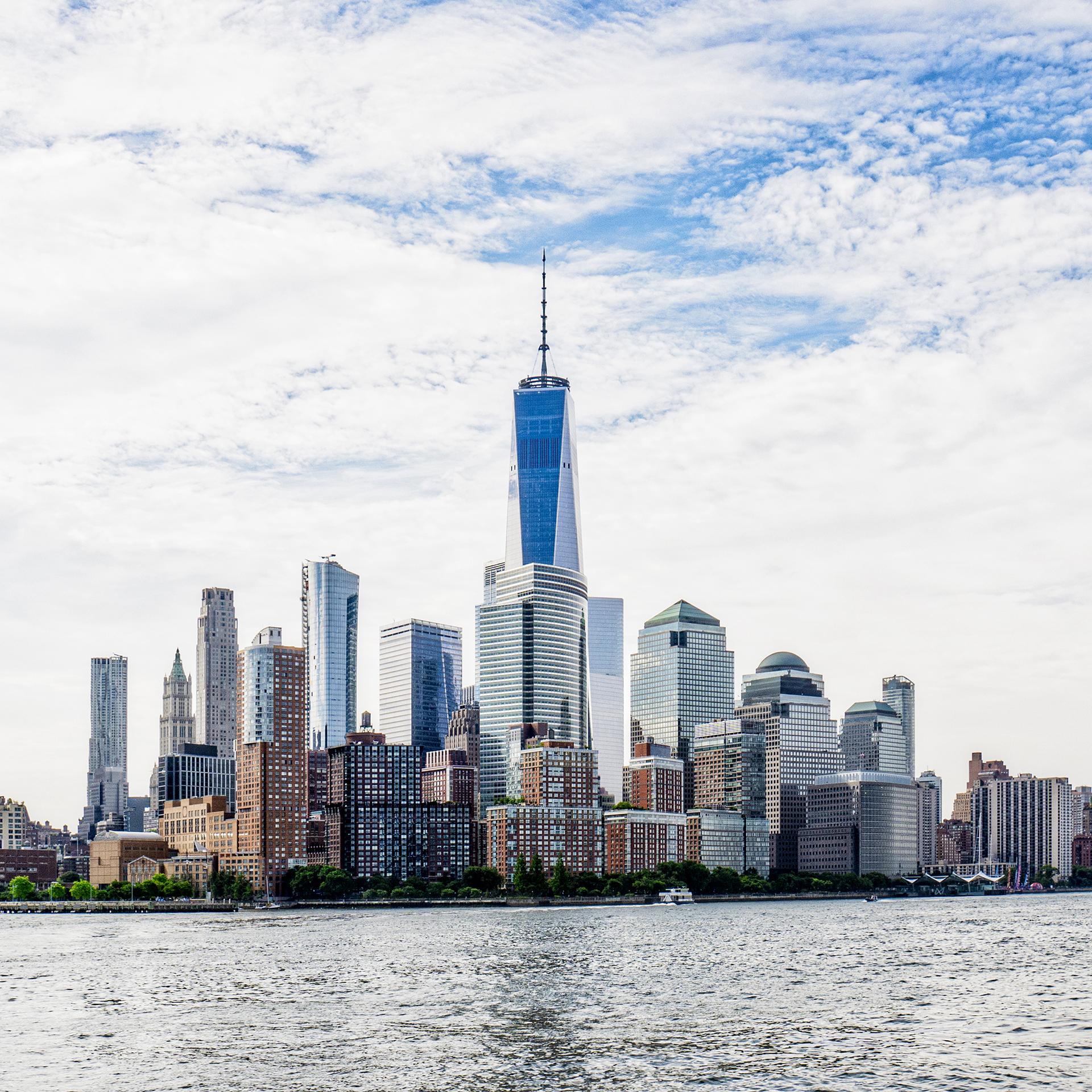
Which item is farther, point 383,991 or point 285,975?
point 285,975

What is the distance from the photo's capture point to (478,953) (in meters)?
165

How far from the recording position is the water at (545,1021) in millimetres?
82875

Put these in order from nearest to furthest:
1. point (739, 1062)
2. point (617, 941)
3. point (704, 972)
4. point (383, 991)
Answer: point (739, 1062), point (383, 991), point (704, 972), point (617, 941)

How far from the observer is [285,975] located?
140 metres

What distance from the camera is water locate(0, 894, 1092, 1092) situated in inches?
3263

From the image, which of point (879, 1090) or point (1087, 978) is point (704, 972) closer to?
point (1087, 978)

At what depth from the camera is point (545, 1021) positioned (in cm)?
10312

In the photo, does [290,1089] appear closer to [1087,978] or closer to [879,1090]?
[879,1090]

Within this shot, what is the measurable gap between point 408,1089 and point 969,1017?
4325cm

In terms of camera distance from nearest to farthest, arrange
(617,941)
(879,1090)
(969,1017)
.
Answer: (879,1090) → (969,1017) → (617,941)

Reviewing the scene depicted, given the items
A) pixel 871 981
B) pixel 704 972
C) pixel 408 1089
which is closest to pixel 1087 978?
pixel 871 981

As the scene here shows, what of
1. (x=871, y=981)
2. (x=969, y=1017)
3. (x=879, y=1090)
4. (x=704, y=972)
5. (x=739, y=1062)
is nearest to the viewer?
(x=879, y=1090)

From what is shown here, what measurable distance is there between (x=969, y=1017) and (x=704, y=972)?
37.2m

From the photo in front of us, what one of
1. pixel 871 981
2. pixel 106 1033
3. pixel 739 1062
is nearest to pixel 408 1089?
pixel 739 1062
